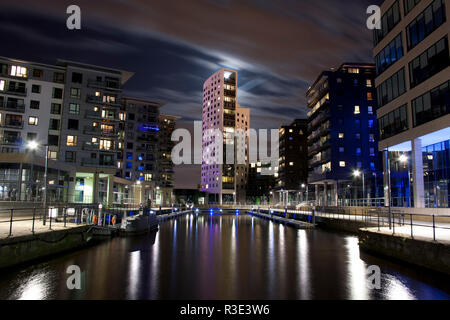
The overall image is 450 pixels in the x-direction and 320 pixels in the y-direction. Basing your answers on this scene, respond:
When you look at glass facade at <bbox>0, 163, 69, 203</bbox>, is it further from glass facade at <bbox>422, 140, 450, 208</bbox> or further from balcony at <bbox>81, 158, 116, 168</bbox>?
glass facade at <bbox>422, 140, 450, 208</bbox>

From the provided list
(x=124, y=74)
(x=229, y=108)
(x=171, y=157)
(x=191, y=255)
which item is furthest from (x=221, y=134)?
(x=191, y=255)

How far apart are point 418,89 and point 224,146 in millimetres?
139005

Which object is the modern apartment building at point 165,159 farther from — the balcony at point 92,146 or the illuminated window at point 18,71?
the illuminated window at point 18,71

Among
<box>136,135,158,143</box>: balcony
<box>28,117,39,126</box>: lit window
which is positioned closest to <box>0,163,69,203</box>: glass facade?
<box>28,117,39,126</box>: lit window

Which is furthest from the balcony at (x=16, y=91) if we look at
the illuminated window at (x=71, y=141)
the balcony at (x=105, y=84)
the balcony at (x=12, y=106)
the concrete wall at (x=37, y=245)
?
the concrete wall at (x=37, y=245)

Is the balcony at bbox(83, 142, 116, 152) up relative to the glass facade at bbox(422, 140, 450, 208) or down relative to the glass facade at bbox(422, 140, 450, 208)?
up

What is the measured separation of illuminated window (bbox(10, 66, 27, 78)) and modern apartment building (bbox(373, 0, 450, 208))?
202 ft

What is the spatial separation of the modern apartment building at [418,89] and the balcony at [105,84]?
50.5 m

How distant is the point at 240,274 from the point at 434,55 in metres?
31.1

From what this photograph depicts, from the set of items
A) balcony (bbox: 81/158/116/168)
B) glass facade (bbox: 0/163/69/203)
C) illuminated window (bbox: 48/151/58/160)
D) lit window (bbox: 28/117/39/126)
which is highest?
lit window (bbox: 28/117/39/126)

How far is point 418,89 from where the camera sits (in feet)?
118

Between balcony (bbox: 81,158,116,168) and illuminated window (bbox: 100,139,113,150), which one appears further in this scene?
illuminated window (bbox: 100,139,113,150)

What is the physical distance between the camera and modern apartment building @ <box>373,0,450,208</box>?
32.4 meters
